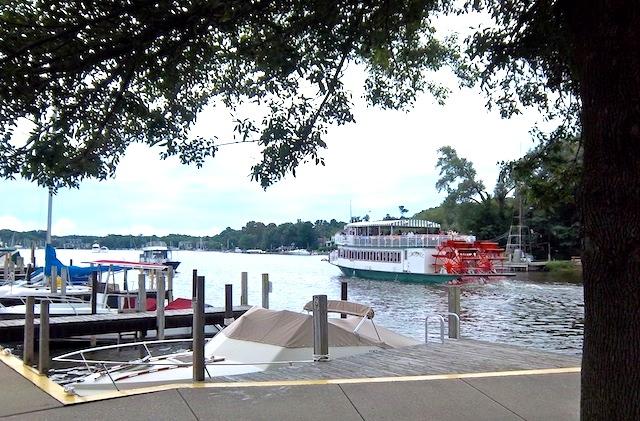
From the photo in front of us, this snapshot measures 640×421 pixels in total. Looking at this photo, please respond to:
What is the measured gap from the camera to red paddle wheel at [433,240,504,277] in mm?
56156

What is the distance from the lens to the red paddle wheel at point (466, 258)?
184 feet

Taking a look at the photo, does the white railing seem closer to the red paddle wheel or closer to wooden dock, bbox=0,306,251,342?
the red paddle wheel

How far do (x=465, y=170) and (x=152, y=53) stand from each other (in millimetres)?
81136

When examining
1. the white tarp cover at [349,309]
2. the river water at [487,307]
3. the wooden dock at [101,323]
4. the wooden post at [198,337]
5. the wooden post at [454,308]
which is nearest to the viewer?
the wooden post at [198,337]

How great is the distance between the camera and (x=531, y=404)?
6.84 m

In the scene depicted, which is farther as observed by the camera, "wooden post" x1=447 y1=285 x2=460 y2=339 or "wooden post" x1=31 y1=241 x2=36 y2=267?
"wooden post" x1=31 y1=241 x2=36 y2=267

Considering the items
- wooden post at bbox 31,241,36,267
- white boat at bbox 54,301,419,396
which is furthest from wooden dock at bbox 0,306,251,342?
wooden post at bbox 31,241,36,267

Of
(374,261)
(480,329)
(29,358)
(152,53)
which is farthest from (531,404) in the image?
(374,261)

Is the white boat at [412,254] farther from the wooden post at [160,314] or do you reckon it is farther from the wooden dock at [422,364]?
the wooden dock at [422,364]

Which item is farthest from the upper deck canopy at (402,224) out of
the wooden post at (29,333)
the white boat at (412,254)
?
the wooden post at (29,333)

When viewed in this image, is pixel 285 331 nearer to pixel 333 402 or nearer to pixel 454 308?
pixel 454 308

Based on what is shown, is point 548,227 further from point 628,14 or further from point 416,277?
point 628,14

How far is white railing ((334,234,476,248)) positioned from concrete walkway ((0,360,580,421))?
5290cm

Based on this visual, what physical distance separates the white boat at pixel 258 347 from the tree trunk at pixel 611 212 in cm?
668
